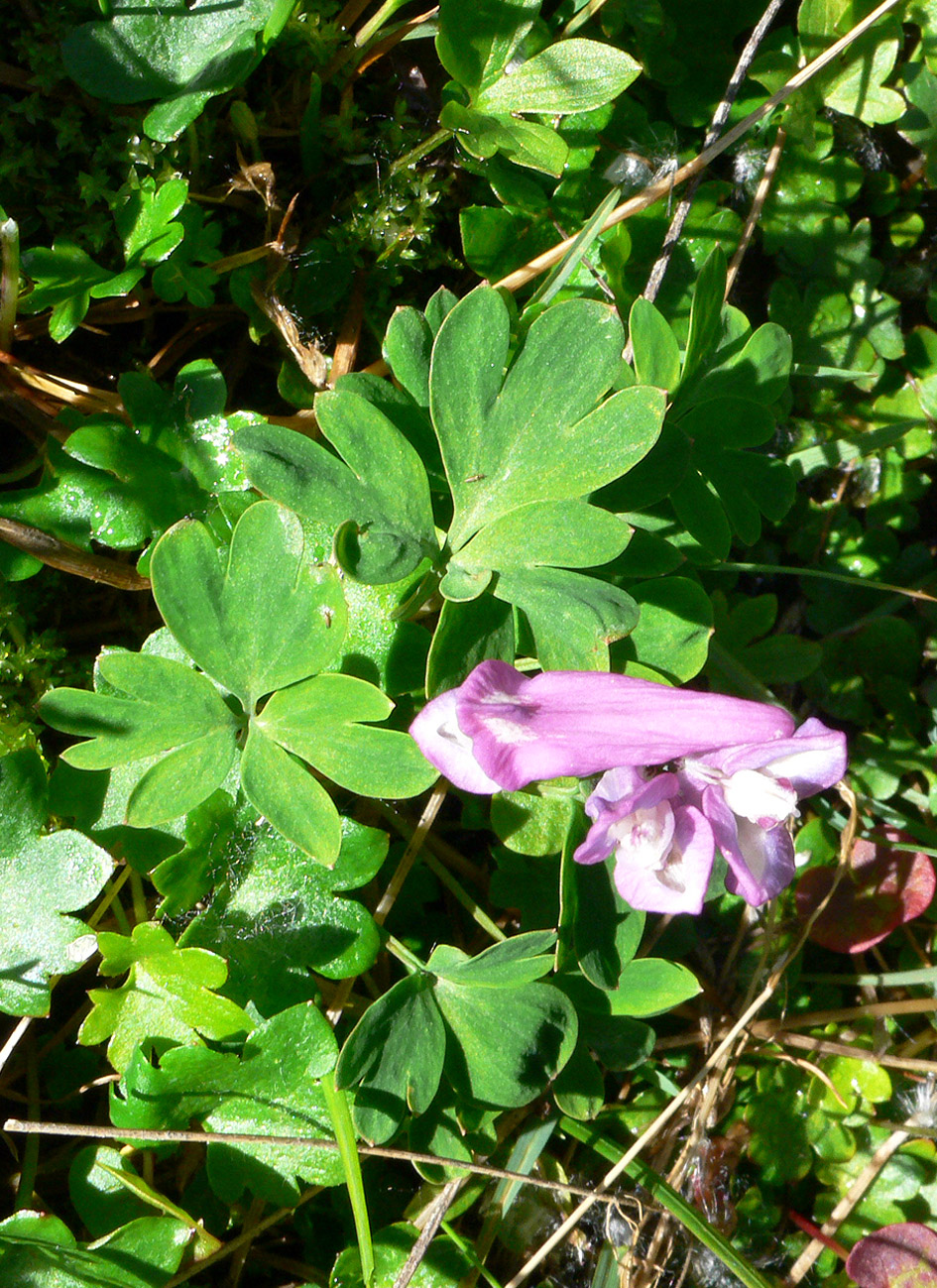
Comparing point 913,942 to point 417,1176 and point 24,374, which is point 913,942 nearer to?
point 417,1176

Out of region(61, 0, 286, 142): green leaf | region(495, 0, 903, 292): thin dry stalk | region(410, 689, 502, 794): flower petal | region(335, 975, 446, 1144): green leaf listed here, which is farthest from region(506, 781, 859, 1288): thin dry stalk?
region(61, 0, 286, 142): green leaf

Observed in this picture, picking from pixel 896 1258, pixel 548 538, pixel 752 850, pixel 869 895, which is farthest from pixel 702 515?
pixel 896 1258

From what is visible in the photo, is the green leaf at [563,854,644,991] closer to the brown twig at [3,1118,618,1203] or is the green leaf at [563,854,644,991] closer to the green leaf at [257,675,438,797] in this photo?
the green leaf at [257,675,438,797]

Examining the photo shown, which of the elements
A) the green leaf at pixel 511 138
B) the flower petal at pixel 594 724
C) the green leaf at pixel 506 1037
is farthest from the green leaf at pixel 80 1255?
the green leaf at pixel 511 138

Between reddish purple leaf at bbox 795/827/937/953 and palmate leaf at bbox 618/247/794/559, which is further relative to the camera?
reddish purple leaf at bbox 795/827/937/953

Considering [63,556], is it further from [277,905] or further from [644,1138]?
[644,1138]

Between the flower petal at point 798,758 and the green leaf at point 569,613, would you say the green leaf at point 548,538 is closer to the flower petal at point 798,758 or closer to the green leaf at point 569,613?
the green leaf at point 569,613

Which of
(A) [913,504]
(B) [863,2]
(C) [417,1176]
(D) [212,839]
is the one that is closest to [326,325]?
(D) [212,839]

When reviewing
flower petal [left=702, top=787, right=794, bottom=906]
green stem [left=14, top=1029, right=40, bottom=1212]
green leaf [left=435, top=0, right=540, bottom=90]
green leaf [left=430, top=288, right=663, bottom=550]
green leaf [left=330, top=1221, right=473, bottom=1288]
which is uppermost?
green leaf [left=435, top=0, right=540, bottom=90]
